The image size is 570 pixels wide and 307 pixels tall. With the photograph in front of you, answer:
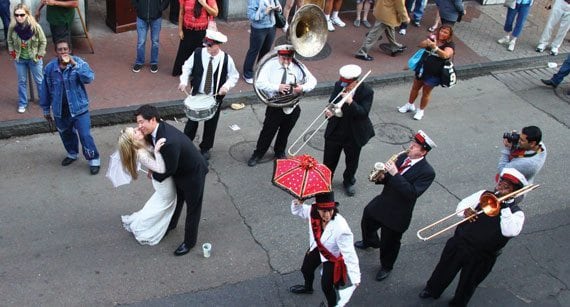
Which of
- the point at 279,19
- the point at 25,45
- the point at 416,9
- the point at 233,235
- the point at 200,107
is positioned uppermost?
the point at 279,19

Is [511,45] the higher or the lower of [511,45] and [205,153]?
the higher

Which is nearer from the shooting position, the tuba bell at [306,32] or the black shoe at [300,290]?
the black shoe at [300,290]

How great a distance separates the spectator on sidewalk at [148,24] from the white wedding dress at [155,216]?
3857 mm

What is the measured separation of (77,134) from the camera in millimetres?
7938

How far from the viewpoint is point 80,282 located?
626 cm

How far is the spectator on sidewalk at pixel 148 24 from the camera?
9797 mm

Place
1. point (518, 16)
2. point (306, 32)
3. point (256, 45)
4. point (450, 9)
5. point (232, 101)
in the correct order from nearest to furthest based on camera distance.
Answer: point (306, 32) < point (232, 101) < point (256, 45) < point (450, 9) < point (518, 16)

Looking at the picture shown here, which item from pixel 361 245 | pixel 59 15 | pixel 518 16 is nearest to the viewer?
pixel 361 245

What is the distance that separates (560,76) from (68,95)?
8723 millimetres

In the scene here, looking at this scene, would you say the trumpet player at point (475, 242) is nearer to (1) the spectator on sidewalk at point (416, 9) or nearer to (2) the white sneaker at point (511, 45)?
(2) the white sneaker at point (511, 45)

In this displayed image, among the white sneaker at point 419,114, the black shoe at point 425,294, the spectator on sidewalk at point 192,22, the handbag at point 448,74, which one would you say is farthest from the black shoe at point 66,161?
the handbag at point 448,74

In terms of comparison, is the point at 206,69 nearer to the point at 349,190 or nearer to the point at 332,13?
the point at 349,190

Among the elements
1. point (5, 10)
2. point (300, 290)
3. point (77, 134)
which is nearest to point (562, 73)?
point (300, 290)

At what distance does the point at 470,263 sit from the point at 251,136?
4.10 m
